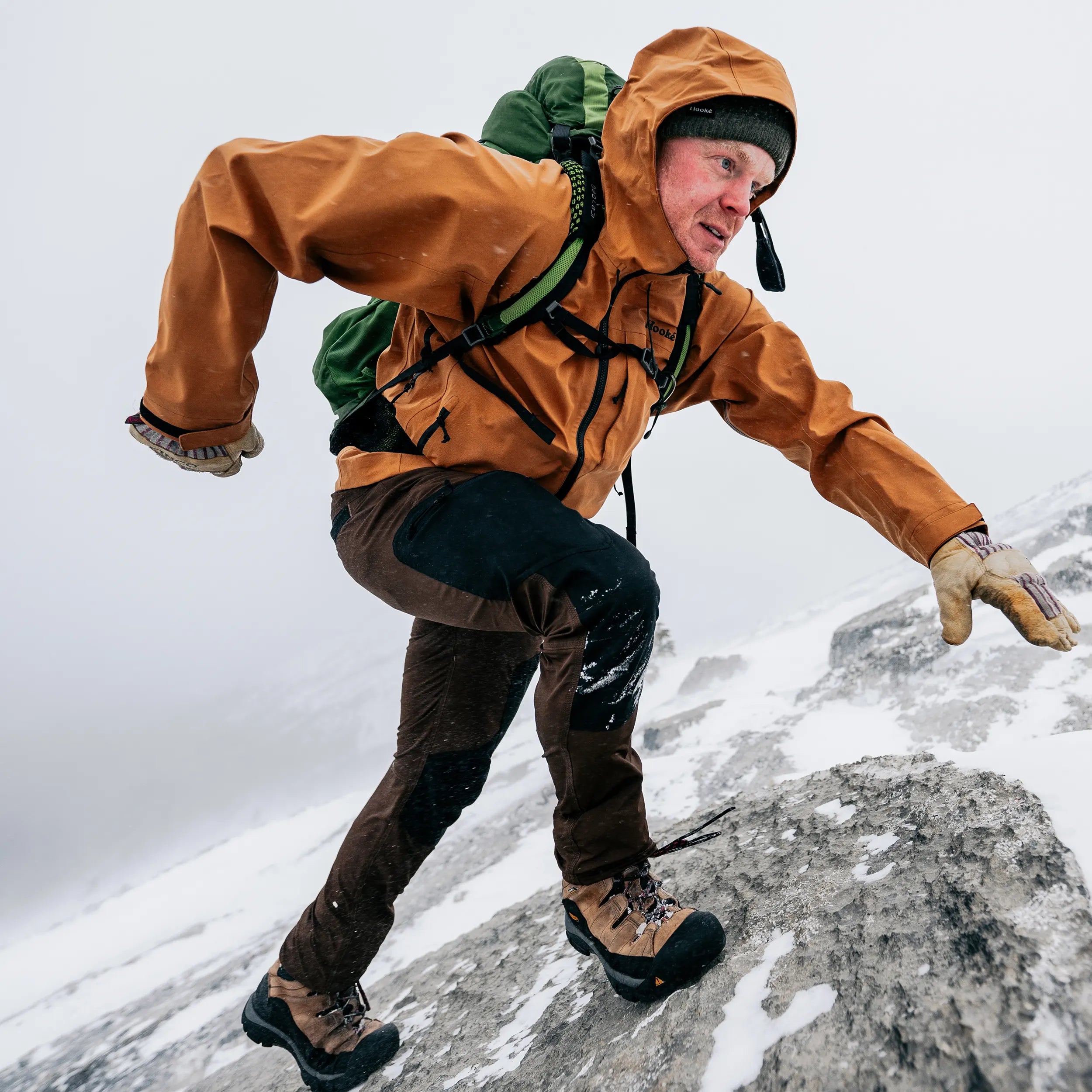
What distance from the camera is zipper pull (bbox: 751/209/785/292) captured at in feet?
10.4

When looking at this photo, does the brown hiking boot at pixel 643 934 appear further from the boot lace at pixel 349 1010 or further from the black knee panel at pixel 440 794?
the boot lace at pixel 349 1010

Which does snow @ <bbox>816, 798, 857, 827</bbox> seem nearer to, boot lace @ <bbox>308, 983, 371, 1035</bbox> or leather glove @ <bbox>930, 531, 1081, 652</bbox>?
leather glove @ <bbox>930, 531, 1081, 652</bbox>

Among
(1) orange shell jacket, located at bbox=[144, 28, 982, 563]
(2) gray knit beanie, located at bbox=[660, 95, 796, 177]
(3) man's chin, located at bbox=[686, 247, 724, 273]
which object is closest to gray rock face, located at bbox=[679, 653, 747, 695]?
(1) orange shell jacket, located at bbox=[144, 28, 982, 563]

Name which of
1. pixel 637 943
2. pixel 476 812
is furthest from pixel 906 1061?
pixel 476 812

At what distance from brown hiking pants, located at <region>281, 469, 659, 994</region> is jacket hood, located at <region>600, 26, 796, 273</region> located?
0.94 m

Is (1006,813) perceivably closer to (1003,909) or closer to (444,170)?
(1003,909)

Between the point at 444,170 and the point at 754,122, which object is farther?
the point at 754,122

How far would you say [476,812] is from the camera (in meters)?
14.8

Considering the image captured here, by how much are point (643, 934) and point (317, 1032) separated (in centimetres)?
152

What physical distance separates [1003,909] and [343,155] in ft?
9.24

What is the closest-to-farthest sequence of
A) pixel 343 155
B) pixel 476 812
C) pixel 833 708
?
pixel 343 155
pixel 833 708
pixel 476 812

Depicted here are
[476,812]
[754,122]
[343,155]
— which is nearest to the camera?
[343,155]

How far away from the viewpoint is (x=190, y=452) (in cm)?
253

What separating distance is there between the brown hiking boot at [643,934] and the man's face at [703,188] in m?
2.24
